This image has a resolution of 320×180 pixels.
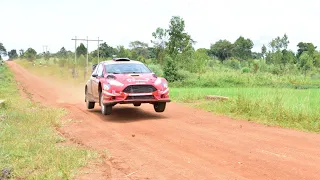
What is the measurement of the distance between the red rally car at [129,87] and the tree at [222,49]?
9885 centimetres

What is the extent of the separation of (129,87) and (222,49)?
103313 millimetres

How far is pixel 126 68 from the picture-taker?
1295cm

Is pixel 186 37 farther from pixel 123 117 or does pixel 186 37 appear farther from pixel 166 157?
pixel 166 157

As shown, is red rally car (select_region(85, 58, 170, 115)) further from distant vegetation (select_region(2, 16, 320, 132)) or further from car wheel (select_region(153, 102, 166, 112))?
distant vegetation (select_region(2, 16, 320, 132))

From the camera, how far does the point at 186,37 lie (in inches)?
1884

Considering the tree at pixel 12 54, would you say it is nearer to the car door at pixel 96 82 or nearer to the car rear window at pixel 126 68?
the car door at pixel 96 82

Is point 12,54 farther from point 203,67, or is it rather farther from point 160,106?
point 160,106

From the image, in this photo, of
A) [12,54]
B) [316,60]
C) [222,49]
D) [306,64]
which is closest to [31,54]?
[222,49]

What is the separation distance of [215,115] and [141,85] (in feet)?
9.32

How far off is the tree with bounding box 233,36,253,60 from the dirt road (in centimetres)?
9106

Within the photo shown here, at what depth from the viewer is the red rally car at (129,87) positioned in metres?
11.5

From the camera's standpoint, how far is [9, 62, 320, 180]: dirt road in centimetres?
591

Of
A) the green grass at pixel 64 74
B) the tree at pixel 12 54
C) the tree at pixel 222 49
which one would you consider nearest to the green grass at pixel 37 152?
the green grass at pixel 64 74

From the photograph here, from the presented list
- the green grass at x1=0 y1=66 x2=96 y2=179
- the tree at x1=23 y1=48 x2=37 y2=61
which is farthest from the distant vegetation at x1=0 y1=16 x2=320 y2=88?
the tree at x1=23 y1=48 x2=37 y2=61
